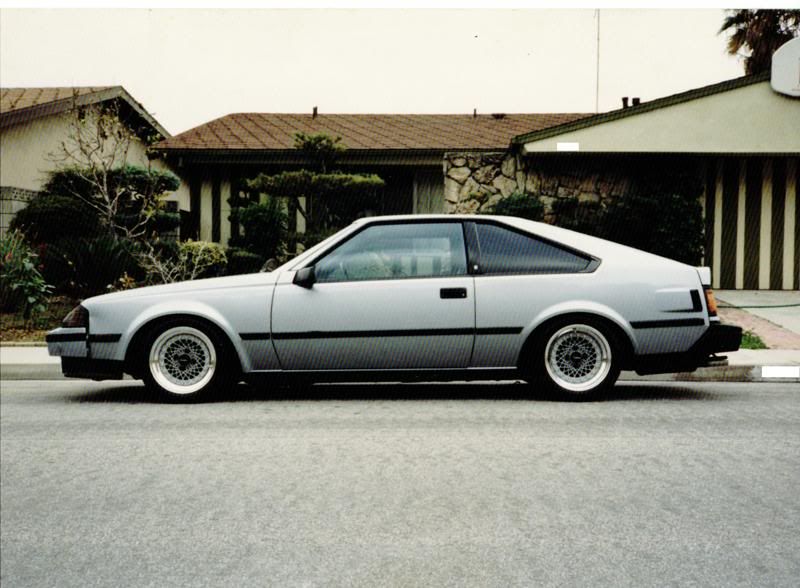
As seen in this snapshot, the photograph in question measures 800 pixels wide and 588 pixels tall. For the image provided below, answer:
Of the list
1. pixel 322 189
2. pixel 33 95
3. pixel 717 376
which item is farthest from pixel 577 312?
pixel 33 95

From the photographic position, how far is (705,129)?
14734 millimetres

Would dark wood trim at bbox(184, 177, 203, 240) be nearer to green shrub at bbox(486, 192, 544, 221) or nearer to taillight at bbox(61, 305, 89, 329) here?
green shrub at bbox(486, 192, 544, 221)

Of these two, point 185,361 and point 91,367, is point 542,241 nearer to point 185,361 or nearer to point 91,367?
point 185,361

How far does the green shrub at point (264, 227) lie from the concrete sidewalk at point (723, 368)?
655 cm

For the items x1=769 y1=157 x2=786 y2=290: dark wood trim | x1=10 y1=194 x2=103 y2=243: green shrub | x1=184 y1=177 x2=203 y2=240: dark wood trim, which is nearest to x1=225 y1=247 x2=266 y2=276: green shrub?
x1=10 y1=194 x2=103 y2=243: green shrub

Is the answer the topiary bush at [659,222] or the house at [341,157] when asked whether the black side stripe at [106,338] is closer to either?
the topiary bush at [659,222]

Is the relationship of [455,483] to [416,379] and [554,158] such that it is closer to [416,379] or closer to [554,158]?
[416,379]

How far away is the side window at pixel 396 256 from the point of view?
7.04 metres

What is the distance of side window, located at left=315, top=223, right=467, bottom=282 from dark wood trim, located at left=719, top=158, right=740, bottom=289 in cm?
924

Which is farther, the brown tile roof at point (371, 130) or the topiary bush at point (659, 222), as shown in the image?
the brown tile roof at point (371, 130)

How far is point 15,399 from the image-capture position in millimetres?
7629

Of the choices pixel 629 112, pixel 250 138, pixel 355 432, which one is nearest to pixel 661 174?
pixel 629 112

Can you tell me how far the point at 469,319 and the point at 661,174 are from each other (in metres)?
10.0

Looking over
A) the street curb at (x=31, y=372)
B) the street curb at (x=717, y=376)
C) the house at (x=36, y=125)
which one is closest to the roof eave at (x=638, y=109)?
the street curb at (x=717, y=376)
